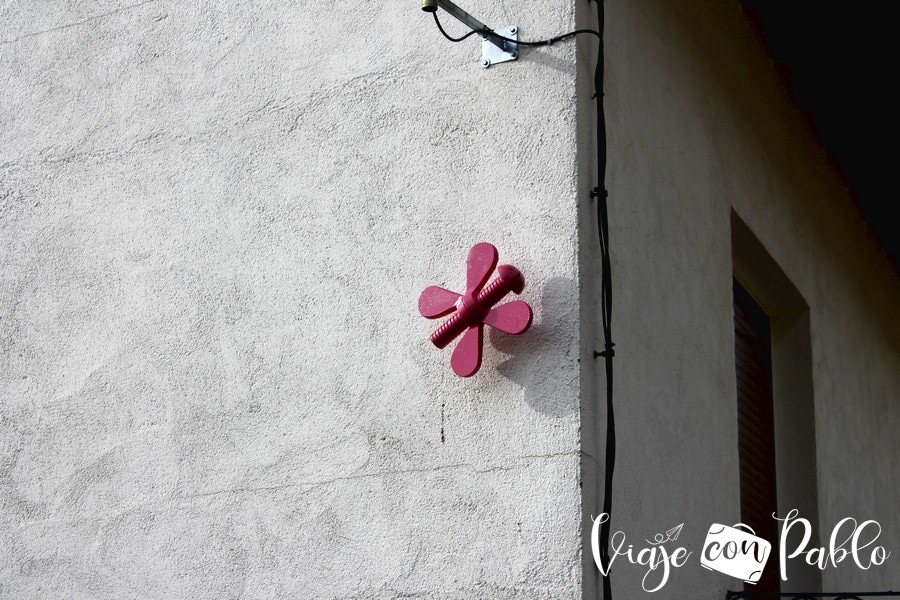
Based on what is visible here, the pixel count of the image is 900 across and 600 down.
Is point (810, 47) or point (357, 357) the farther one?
point (810, 47)

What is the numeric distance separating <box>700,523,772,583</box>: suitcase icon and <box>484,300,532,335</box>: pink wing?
4.76 feet

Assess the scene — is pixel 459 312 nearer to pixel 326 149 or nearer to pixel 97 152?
pixel 326 149

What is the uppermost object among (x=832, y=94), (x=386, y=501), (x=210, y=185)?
(x=832, y=94)

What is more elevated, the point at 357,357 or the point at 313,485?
the point at 357,357

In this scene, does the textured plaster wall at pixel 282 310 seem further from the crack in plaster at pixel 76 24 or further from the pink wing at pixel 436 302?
the pink wing at pixel 436 302

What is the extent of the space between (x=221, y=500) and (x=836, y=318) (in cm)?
447

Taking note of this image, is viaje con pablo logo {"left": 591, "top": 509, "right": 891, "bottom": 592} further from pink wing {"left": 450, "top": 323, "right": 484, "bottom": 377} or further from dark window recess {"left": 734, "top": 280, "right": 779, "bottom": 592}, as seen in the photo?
pink wing {"left": 450, "top": 323, "right": 484, "bottom": 377}

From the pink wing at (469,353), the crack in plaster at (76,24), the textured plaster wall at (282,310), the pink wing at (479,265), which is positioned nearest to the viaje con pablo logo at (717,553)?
the textured plaster wall at (282,310)

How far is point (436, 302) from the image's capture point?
15.0 ft

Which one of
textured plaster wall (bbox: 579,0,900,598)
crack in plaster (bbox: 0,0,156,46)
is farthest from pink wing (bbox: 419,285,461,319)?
crack in plaster (bbox: 0,0,156,46)

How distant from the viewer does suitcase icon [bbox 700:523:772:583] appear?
5352 mm

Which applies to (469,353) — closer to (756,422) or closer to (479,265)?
(479,265)

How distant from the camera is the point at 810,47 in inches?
269

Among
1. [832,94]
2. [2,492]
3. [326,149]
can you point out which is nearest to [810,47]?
[832,94]
